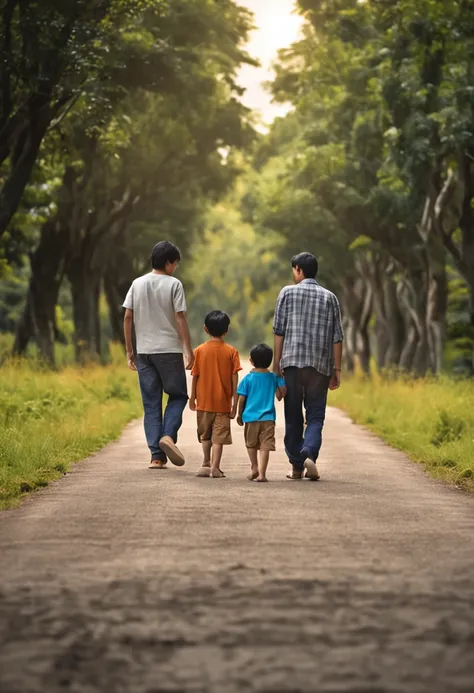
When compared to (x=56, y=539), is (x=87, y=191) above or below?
above

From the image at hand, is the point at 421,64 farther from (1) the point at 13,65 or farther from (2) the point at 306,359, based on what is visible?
(2) the point at 306,359

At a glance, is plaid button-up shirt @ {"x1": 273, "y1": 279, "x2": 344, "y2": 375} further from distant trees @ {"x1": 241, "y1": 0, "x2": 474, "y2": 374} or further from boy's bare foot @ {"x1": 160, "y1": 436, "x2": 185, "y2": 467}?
distant trees @ {"x1": 241, "y1": 0, "x2": 474, "y2": 374}

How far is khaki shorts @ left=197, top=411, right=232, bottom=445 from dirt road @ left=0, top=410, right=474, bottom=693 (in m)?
1.29

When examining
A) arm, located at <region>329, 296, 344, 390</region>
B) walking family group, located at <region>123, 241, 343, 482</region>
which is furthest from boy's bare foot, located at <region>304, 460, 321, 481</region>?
arm, located at <region>329, 296, 344, 390</region>

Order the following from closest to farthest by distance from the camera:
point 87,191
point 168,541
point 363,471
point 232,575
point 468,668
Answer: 1. point 468,668
2. point 232,575
3. point 168,541
4. point 363,471
5. point 87,191

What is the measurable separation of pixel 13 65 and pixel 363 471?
32.4ft

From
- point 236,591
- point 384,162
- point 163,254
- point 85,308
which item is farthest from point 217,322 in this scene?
point 85,308

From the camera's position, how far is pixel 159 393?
39.9 feet

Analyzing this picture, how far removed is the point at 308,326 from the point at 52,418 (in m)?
6.82

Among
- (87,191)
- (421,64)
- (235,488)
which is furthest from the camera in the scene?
(87,191)

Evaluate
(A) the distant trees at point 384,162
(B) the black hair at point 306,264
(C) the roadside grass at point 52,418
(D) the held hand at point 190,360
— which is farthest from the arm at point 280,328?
(A) the distant trees at point 384,162

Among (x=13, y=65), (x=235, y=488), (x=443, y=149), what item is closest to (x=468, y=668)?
(x=235, y=488)

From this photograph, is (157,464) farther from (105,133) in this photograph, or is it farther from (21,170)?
(105,133)

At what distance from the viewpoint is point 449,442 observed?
14.7m
